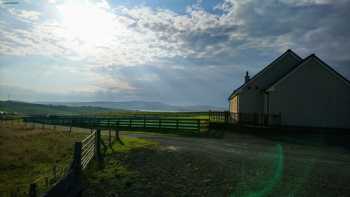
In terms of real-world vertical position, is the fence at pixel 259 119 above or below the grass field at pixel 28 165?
above

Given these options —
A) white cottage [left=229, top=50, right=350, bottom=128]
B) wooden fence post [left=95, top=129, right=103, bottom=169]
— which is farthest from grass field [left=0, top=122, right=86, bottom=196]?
white cottage [left=229, top=50, right=350, bottom=128]

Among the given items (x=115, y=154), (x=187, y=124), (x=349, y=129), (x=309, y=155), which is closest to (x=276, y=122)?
(x=349, y=129)

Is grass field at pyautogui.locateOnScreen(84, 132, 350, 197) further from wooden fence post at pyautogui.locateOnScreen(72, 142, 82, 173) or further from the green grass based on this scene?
wooden fence post at pyautogui.locateOnScreen(72, 142, 82, 173)

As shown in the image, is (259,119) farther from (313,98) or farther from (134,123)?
(134,123)

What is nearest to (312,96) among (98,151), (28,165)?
(98,151)

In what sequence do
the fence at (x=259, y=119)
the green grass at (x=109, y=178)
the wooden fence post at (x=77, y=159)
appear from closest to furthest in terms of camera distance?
Result: the green grass at (x=109, y=178) → the wooden fence post at (x=77, y=159) → the fence at (x=259, y=119)

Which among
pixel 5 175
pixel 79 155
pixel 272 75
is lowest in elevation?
pixel 5 175

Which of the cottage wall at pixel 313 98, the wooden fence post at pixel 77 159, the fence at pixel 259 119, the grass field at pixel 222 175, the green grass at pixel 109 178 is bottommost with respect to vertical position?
the green grass at pixel 109 178

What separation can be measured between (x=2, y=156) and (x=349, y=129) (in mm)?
27216

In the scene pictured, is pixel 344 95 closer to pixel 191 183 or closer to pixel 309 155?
pixel 309 155

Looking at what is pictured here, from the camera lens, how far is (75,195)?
23.6ft

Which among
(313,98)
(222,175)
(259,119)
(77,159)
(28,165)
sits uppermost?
(313,98)

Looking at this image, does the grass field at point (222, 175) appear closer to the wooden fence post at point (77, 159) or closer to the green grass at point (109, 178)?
the green grass at point (109, 178)

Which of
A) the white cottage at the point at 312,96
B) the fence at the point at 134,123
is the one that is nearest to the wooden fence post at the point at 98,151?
the fence at the point at 134,123
